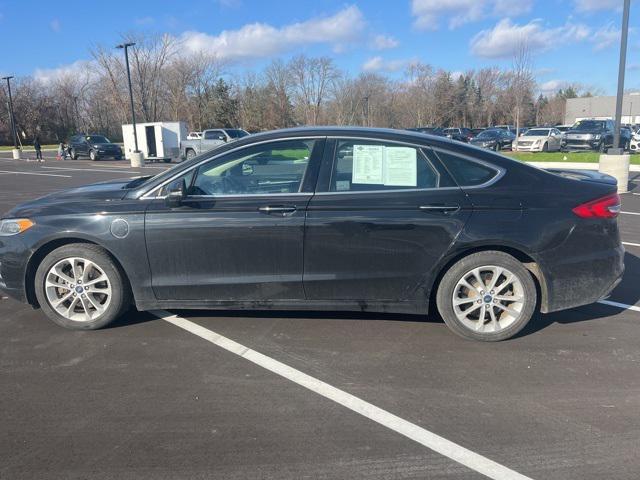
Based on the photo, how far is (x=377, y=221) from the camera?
393 centimetres

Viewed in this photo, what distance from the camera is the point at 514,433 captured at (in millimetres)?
2879

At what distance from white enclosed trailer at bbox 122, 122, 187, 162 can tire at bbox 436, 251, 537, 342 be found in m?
29.9

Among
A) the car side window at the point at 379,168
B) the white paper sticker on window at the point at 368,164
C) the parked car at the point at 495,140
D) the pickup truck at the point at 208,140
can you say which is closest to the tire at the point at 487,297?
the car side window at the point at 379,168

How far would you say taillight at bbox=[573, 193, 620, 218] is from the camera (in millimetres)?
3965

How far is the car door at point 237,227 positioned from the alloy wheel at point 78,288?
1.59 feet

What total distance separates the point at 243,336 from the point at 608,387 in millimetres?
2660

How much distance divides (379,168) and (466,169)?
0.68 m

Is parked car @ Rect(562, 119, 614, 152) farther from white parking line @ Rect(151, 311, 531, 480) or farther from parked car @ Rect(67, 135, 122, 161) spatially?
parked car @ Rect(67, 135, 122, 161)

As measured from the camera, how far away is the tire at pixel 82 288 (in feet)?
13.8

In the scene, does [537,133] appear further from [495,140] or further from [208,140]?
[208,140]

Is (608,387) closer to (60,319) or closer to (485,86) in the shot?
(60,319)

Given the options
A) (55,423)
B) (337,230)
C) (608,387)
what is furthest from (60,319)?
(608,387)

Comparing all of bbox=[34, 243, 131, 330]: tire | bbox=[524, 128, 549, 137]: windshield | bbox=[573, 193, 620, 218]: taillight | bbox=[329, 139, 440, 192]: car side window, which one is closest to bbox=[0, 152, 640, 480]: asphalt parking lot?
bbox=[34, 243, 131, 330]: tire

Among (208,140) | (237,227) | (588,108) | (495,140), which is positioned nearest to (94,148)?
(208,140)
